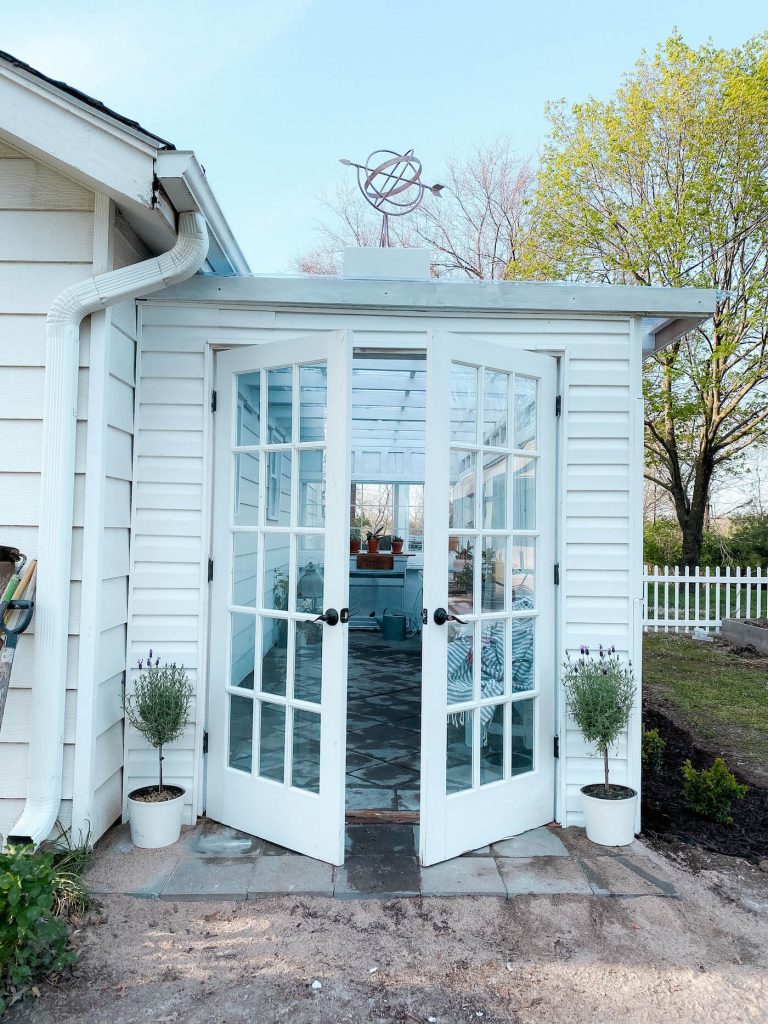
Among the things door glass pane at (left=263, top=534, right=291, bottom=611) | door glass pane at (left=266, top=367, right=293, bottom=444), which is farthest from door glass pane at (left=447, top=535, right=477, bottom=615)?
door glass pane at (left=266, top=367, right=293, bottom=444)

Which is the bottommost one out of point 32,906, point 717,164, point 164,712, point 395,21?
point 32,906

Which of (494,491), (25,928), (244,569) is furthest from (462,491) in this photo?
(25,928)

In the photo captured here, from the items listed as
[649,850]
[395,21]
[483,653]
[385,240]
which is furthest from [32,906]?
[395,21]

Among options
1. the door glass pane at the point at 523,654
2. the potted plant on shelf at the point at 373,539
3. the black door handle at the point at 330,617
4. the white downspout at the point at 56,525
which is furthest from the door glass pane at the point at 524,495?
the potted plant on shelf at the point at 373,539

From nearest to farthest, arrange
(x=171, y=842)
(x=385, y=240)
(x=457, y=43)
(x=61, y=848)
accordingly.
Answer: (x=61, y=848) → (x=171, y=842) → (x=385, y=240) → (x=457, y=43)

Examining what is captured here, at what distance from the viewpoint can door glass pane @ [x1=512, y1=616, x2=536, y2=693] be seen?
3.13 meters

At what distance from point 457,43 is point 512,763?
453 inches

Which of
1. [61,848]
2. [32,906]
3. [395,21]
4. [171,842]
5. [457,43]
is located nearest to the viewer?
[32,906]

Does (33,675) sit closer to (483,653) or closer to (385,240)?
(483,653)

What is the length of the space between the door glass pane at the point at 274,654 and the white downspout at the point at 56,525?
71 centimetres

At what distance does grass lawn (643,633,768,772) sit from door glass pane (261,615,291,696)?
312 cm

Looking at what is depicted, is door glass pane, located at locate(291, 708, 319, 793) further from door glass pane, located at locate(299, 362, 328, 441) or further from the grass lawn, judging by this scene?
the grass lawn

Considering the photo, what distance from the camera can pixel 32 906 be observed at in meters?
1.99

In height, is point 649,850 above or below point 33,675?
below
